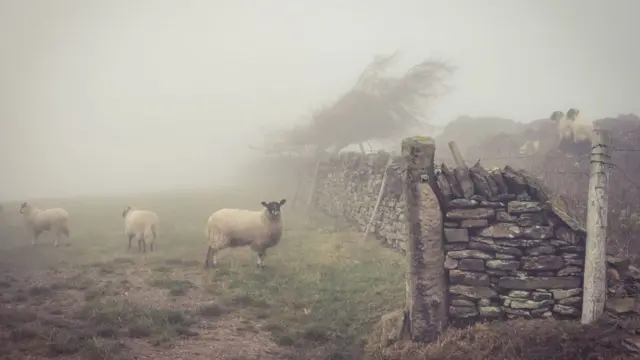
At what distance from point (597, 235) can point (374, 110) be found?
23.9 meters

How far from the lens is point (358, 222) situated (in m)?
16.7

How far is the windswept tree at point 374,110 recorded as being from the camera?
28484 mm

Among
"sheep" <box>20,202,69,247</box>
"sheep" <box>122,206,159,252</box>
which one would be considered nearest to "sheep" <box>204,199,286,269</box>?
"sheep" <box>122,206,159,252</box>

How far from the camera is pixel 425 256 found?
20.8 feet

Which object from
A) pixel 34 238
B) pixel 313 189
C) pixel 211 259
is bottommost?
pixel 211 259

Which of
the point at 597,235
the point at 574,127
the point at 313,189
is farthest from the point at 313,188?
the point at 597,235

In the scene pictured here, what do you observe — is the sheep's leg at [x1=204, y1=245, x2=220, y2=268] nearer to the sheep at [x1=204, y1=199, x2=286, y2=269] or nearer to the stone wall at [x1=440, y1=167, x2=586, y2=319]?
the sheep at [x1=204, y1=199, x2=286, y2=269]

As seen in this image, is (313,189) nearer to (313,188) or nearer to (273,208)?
(313,188)

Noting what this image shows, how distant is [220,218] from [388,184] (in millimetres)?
5497

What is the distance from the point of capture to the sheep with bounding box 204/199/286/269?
460 inches

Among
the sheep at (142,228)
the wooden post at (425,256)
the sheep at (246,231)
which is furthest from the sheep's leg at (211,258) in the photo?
the wooden post at (425,256)

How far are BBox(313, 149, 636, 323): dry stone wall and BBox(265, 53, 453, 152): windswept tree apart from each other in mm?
21988

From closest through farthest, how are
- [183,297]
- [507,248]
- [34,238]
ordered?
[507,248] → [183,297] → [34,238]

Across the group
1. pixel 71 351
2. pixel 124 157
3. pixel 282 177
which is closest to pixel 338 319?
pixel 71 351
